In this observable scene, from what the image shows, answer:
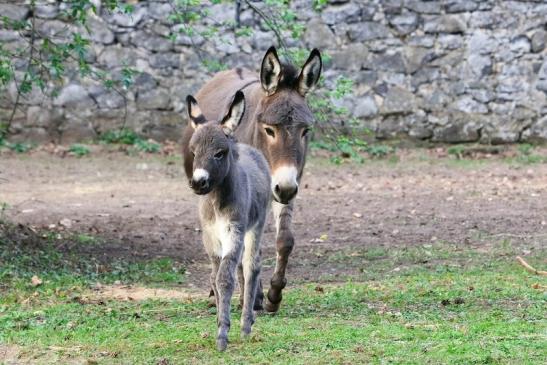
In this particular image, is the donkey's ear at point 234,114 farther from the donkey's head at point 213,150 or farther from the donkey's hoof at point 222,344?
the donkey's hoof at point 222,344

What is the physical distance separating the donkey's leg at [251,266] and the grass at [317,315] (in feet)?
0.57

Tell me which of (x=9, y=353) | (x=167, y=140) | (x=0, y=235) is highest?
(x=9, y=353)

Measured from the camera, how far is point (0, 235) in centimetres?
900

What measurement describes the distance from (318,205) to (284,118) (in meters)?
5.40

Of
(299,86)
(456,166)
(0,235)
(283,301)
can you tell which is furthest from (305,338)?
(456,166)

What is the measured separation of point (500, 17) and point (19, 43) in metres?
7.25

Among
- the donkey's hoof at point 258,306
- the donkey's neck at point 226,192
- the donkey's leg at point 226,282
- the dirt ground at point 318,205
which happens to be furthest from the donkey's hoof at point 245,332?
the dirt ground at point 318,205

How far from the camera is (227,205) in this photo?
233 inches

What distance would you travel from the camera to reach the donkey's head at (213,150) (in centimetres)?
559

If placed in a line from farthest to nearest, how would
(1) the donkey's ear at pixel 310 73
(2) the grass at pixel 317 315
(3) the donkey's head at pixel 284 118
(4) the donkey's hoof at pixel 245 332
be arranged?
(1) the donkey's ear at pixel 310 73
(3) the donkey's head at pixel 284 118
(4) the donkey's hoof at pixel 245 332
(2) the grass at pixel 317 315

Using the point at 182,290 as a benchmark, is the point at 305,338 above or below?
above

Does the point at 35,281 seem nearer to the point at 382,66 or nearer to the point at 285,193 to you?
the point at 285,193

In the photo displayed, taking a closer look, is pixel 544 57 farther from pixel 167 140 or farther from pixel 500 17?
pixel 167 140

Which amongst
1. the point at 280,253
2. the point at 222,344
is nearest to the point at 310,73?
the point at 280,253
